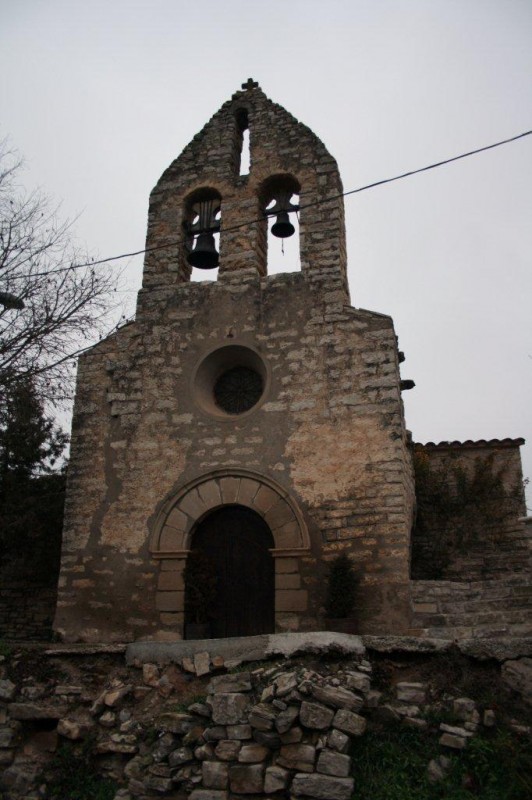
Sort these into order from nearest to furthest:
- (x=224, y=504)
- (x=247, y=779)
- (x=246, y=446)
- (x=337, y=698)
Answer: (x=247, y=779) → (x=337, y=698) → (x=224, y=504) → (x=246, y=446)

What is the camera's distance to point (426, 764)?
4453mm

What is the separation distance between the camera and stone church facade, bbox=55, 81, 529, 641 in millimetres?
7258

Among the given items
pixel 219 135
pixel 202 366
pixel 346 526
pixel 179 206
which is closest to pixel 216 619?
Result: pixel 346 526

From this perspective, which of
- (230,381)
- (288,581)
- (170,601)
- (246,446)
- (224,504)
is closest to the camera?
(288,581)

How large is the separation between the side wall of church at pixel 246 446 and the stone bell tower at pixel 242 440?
0.02 m

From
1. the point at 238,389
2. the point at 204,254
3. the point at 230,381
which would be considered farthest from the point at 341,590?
the point at 204,254

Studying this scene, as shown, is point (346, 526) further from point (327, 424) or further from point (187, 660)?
point (187, 660)

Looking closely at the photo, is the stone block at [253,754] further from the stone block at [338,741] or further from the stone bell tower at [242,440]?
the stone bell tower at [242,440]

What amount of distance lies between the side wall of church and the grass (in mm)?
2171

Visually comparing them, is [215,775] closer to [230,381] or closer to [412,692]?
[412,692]

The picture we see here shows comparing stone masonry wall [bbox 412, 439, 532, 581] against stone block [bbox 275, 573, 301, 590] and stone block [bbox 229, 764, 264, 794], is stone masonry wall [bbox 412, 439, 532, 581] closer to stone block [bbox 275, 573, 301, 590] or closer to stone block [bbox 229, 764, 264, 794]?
stone block [bbox 275, 573, 301, 590]

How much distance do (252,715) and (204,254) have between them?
6159 millimetres

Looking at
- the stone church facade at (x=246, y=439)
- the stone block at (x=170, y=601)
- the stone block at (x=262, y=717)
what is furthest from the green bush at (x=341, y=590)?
the stone block at (x=262, y=717)

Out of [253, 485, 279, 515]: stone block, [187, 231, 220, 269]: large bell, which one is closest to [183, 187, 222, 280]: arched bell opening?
[187, 231, 220, 269]: large bell
